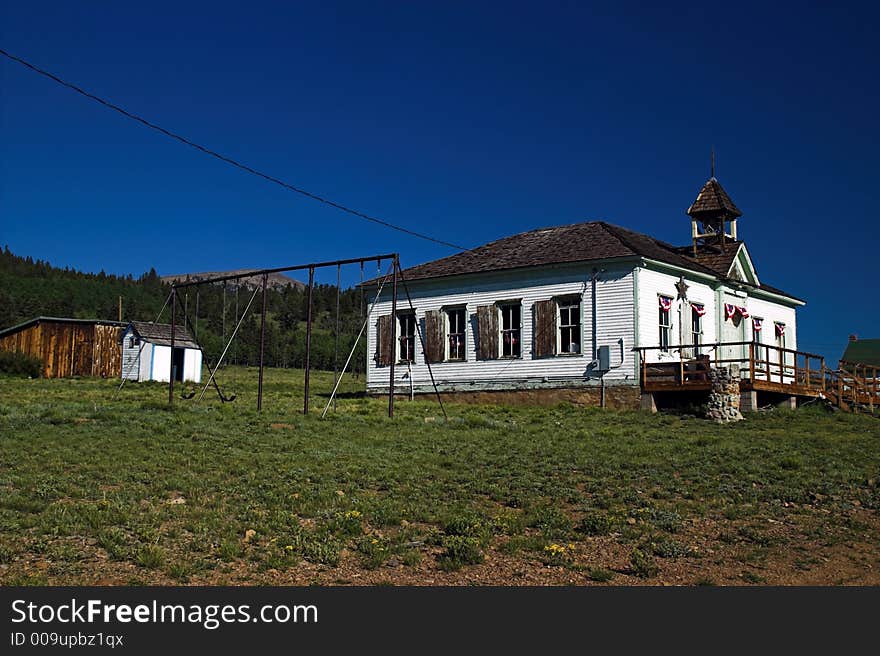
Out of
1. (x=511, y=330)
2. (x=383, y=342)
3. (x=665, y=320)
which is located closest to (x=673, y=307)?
(x=665, y=320)

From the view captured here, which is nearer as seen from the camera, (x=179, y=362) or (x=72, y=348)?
(x=179, y=362)

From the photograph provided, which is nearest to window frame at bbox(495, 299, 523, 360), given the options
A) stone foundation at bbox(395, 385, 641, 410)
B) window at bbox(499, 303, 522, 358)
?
window at bbox(499, 303, 522, 358)

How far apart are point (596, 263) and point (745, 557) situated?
1849 centimetres

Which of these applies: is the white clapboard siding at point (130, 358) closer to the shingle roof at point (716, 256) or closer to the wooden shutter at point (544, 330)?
the wooden shutter at point (544, 330)

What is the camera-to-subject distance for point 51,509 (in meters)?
10.2

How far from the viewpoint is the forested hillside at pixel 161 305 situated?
97188 mm

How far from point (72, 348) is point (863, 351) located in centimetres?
5082

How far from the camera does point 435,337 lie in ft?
102

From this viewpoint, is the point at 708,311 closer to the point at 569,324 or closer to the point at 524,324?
the point at 569,324

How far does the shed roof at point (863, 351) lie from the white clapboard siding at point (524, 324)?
1472 inches

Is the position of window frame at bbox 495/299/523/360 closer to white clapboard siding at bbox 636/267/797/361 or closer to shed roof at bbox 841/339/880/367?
white clapboard siding at bbox 636/267/797/361

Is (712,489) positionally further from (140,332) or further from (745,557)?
(140,332)

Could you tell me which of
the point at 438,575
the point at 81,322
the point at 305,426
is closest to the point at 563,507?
the point at 438,575

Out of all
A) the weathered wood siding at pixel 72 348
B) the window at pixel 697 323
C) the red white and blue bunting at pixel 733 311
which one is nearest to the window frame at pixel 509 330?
the window at pixel 697 323
